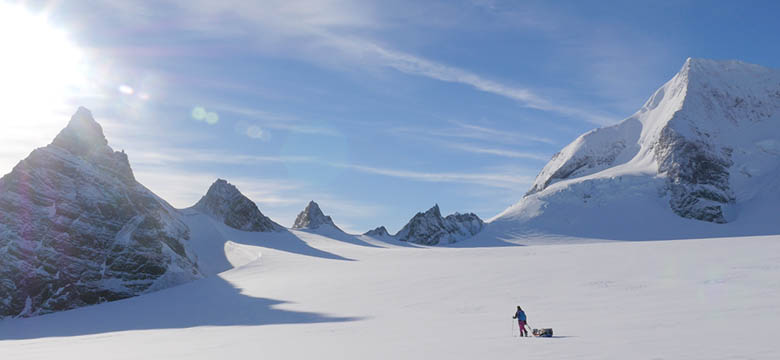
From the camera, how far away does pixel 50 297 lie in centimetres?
3719

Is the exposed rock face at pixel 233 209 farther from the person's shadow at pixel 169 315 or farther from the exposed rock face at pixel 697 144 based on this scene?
the exposed rock face at pixel 697 144

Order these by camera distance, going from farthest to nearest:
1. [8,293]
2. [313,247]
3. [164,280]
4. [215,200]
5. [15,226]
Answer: [215,200] < [313,247] < [164,280] < [15,226] < [8,293]

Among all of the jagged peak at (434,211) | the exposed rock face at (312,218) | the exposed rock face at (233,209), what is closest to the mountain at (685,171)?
the jagged peak at (434,211)

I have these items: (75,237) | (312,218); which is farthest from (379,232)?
(75,237)

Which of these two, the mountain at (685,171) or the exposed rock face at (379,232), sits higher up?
the mountain at (685,171)

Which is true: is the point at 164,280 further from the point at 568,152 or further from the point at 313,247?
the point at 568,152

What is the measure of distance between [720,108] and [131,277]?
128 m

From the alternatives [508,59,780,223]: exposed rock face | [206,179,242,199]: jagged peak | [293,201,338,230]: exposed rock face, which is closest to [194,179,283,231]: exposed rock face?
[206,179,242,199]: jagged peak

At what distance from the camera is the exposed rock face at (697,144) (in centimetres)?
9631

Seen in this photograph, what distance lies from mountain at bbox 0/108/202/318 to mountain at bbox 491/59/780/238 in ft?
239

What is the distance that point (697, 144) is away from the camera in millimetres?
102688

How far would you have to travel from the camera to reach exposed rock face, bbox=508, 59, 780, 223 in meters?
96.3

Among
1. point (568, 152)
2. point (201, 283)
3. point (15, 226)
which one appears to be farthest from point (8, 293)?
point (568, 152)

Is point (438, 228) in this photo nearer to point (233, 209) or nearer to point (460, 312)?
point (233, 209)
